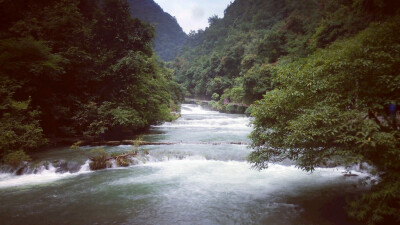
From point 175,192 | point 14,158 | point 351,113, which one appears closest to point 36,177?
point 14,158

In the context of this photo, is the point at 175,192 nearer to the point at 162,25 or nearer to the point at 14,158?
the point at 14,158

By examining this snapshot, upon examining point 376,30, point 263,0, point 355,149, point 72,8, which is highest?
point 263,0

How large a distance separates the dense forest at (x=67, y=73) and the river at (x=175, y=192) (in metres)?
2.36

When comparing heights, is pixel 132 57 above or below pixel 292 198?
above

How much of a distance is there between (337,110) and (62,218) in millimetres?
7289

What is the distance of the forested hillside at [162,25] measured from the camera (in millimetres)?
132250

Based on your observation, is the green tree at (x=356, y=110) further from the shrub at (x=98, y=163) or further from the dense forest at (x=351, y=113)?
the shrub at (x=98, y=163)

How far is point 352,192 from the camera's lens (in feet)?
25.4

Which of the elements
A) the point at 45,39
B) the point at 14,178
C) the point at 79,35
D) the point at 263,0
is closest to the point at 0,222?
the point at 14,178

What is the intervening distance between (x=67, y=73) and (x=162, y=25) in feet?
488

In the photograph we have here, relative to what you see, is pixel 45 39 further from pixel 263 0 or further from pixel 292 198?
pixel 263 0

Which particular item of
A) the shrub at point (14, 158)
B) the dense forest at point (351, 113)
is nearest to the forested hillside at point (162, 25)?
the shrub at point (14, 158)

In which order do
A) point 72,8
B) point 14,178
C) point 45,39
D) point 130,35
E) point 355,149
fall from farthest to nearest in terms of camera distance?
point 130,35 → point 72,8 → point 45,39 → point 14,178 → point 355,149

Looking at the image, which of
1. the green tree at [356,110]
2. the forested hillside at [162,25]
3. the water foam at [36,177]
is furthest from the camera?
the forested hillside at [162,25]
